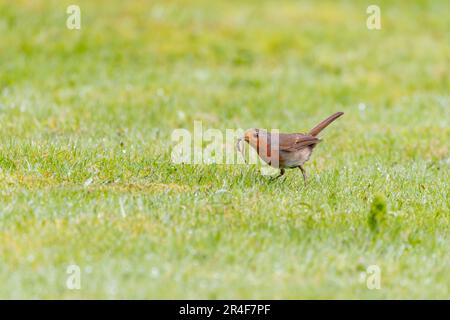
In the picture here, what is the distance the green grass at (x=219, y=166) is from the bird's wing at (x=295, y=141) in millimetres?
395

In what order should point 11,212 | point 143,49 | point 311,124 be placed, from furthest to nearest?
point 143,49
point 311,124
point 11,212

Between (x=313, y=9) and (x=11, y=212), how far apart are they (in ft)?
46.1

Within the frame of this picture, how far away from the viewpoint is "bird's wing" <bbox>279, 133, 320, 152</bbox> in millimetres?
8727

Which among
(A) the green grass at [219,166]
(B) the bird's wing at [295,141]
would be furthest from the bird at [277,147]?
(A) the green grass at [219,166]

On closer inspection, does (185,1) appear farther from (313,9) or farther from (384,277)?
(384,277)

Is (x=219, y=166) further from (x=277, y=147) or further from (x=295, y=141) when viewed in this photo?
(x=295, y=141)

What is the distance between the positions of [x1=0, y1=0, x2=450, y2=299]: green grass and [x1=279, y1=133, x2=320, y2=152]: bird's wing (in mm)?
395

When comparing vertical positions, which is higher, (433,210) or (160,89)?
(160,89)

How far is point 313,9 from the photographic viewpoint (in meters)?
20.0

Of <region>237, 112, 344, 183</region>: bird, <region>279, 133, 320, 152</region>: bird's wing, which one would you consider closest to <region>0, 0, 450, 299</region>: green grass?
<region>237, 112, 344, 183</region>: bird

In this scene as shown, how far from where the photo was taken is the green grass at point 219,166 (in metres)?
6.39

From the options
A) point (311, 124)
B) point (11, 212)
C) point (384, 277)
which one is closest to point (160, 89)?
point (311, 124)

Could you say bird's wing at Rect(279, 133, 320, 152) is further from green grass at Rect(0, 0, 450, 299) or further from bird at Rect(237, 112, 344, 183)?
green grass at Rect(0, 0, 450, 299)

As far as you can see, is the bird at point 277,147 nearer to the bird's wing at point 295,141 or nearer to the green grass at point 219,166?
the bird's wing at point 295,141
